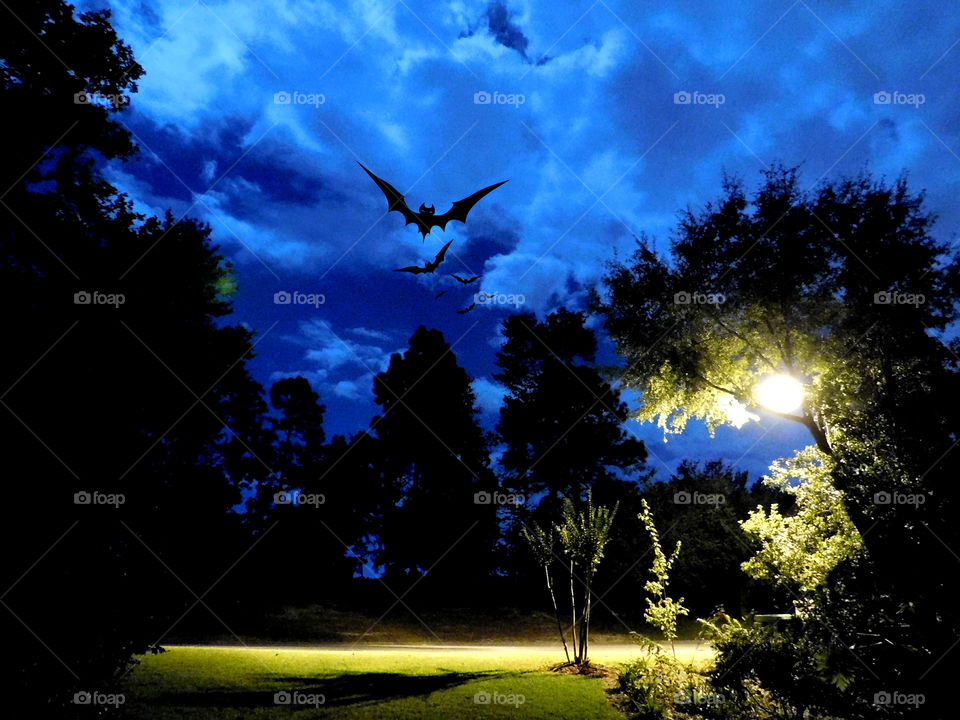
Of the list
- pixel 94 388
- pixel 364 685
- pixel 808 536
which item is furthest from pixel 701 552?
pixel 94 388

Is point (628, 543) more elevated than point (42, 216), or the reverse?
point (42, 216)

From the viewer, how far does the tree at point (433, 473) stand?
27266mm

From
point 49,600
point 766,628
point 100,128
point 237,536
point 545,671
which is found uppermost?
point 100,128

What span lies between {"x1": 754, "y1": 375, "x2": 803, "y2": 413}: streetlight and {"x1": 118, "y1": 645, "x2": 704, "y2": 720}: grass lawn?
857 centimetres

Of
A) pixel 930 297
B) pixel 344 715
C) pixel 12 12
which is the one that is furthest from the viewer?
pixel 930 297

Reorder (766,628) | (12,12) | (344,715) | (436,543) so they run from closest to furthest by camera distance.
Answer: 1. (12,12)
2. (344,715)
3. (766,628)
4. (436,543)

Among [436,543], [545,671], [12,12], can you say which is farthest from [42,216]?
[436,543]

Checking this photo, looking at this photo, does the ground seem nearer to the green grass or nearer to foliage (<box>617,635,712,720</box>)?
the green grass

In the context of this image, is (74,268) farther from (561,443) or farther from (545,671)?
(561,443)

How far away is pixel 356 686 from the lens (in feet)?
29.8

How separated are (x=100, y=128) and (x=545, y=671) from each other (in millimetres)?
14846

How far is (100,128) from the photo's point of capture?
7.14 meters

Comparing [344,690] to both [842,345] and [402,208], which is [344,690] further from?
[842,345]

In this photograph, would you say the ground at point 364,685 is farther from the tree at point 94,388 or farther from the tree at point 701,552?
the tree at point 701,552
